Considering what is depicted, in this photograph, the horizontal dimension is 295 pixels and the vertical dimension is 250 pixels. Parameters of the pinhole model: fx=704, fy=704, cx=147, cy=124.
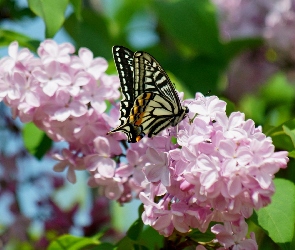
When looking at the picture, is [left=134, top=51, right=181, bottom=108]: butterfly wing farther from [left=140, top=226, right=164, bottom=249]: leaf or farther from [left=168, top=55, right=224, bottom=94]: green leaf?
[left=168, top=55, right=224, bottom=94]: green leaf

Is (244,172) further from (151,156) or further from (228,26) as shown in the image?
(228,26)

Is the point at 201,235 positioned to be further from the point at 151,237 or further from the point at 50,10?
the point at 50,10

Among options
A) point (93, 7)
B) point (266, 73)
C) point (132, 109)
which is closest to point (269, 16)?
point (266, 73)

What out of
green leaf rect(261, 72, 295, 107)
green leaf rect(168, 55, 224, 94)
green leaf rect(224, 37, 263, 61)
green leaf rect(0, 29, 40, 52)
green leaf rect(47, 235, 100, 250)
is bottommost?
green leaf rect(261, 72, 295, 107)

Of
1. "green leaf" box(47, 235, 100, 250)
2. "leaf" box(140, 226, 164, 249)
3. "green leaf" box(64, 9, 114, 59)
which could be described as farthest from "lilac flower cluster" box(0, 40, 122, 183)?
"green leaf" box(64, 9, 114, 59)

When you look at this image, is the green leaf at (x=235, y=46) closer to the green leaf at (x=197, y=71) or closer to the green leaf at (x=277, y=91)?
the green leaf at (x=197, y=71)

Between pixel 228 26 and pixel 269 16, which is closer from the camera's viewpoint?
pixel 269 16
